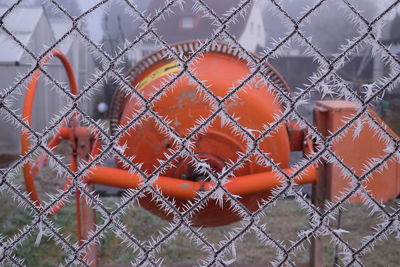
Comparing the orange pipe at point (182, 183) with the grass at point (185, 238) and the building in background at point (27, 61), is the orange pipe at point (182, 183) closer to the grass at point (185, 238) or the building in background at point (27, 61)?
the grass at point (185, 238)

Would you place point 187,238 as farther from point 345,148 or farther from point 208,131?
point 345,148

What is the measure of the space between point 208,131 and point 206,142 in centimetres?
6

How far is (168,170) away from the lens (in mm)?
2115

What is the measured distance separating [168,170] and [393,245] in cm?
234

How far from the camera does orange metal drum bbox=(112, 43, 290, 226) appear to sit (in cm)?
209

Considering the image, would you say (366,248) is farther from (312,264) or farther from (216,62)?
(216,62)

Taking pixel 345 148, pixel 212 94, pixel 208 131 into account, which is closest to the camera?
pixel 212 94

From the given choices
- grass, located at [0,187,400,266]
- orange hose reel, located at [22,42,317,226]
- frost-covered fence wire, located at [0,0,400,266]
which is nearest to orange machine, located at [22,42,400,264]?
orange hose reel, located at [22,42,317,226]

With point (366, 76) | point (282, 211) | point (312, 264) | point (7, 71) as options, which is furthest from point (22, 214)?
point (366, 76)

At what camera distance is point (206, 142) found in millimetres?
2090

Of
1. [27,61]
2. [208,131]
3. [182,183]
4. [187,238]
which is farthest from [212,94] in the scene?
[27,61]

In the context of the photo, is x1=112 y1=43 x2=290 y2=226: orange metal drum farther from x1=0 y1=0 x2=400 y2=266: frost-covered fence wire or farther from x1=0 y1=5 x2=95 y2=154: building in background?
x1=0 y1=5 x2=95 y2=154: building in background

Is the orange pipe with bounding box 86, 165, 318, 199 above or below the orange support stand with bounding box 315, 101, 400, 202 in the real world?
below

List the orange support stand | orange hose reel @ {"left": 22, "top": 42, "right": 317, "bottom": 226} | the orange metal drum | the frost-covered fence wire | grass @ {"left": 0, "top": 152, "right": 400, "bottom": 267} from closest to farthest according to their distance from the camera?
1. the frost-covered fence wire
2. the orange support stand
3. orange hose reel @ {"left": 22, "top": 42, "right": 317, "bottom": 226}
4. the orange metal drum
5. grass @ {"left": 0, "top": 152, "right": 400, "bottom": 267}
